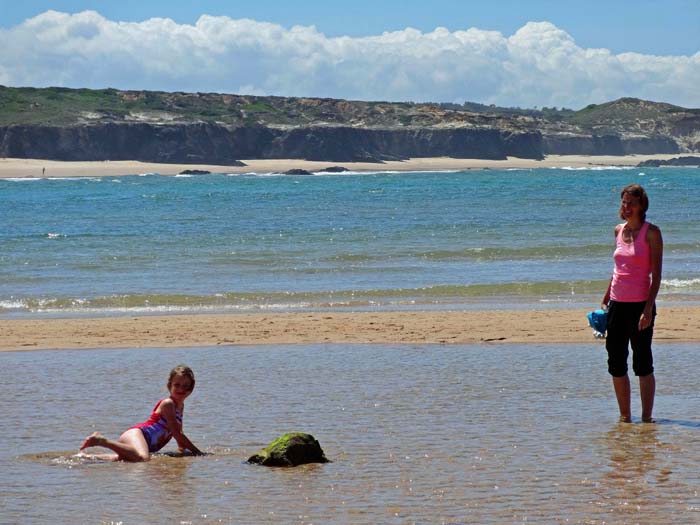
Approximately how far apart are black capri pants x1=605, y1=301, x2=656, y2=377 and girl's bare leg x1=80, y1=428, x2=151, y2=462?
9.78 ft

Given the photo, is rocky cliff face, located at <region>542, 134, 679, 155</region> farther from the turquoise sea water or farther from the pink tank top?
the pink tank top

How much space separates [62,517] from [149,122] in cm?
11072

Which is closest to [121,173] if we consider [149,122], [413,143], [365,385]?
[149,122]

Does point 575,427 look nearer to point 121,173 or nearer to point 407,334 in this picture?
point 407,334

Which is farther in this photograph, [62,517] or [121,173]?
[121,173]

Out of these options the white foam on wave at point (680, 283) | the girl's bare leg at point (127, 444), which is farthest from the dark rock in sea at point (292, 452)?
the white foam on wave at point (680, 283)

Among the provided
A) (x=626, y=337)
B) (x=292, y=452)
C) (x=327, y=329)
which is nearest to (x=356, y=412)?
(x=292, y=452)

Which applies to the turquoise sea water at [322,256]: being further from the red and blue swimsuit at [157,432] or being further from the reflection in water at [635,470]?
the red and blue swimsuit at [157,432]

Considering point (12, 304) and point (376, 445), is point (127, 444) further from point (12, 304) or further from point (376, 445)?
point (12, 304)

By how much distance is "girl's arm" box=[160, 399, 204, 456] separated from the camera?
6.95 m

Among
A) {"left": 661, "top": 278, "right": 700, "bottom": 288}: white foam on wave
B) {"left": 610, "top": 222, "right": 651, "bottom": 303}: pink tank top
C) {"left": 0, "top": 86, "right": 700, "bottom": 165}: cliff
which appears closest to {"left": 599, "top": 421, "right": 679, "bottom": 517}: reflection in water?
{"left": 610, "top": 222, "right": 651, "bottom": 303}: pink tank top

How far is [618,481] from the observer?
19.7ft

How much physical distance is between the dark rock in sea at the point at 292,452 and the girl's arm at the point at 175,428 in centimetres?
58

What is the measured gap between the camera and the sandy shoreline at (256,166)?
98.3 m
